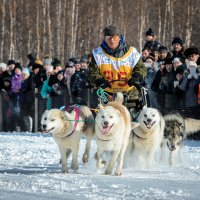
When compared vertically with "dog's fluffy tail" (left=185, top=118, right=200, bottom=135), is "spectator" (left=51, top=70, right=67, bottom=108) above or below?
above

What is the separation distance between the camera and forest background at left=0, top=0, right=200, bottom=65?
1195 inches

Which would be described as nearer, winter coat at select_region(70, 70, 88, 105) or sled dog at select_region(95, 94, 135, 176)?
sled dog at select_region(95, 94, 135, 176)

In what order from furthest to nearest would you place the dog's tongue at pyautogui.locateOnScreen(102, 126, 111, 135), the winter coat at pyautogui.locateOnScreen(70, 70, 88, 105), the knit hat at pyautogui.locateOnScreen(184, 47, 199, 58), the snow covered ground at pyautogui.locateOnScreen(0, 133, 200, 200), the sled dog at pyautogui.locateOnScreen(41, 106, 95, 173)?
the winter coat at pyautogui.locateOnScreen(70, 70, 88, 105) → the knit hat at pyautogui.locateOnScreen(184, 47, 199, 58) → the sled dog at pyautogui.locateOnScreen(41, 106, 95, 173) → the dog's tongue at pyautogui.locateOnScreen(102, 126, 111, 135) → the snow covered ground at pyautogui.locateOnScreen(0, 133, 200, 200)

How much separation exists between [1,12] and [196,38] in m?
9.23

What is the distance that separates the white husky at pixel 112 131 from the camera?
289 inches

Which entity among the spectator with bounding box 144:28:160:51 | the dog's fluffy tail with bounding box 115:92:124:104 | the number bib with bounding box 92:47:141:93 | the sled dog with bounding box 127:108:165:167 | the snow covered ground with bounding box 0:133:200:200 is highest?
the spectator with bounding box 144:28:160:51

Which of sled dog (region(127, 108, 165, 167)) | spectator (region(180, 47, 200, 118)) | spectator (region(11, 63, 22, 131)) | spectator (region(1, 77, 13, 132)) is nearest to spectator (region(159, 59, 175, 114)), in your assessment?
spectator (region(180, 47, 200, 118))

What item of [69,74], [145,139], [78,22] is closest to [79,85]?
[69,74]

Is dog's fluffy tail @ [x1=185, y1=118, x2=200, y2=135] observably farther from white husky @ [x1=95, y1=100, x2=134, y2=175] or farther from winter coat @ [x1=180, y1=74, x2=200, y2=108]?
white husky @ [x1=95, y1=100, x2=134, y2=175]

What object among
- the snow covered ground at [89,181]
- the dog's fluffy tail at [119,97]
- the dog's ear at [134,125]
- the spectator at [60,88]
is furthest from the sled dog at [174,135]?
the spectator at [60,88]

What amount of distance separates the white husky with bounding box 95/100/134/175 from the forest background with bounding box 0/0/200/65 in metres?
22.0

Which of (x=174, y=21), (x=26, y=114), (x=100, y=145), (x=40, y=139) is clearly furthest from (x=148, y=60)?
(x=174, y=21)

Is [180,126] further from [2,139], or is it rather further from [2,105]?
[2,105]

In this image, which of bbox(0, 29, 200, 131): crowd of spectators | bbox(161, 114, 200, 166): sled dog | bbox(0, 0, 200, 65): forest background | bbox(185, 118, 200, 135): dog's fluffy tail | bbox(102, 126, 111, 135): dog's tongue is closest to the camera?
bbox(102, 126, 111, 135): dog's tongue
